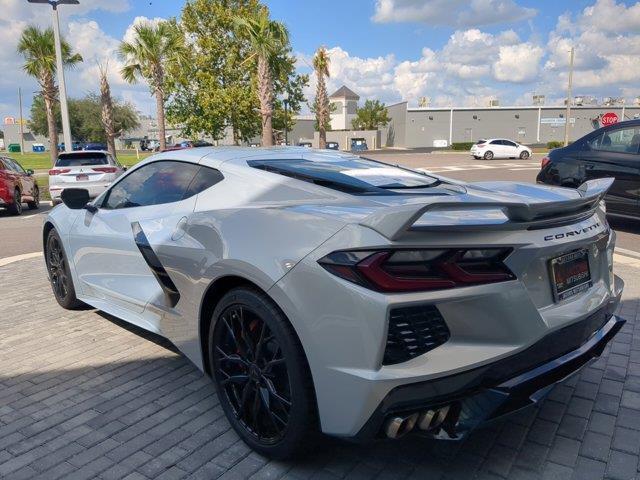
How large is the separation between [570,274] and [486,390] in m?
0.73

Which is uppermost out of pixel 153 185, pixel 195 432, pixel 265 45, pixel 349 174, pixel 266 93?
pixel 265 45

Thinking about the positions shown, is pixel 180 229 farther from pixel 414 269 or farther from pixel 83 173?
pixel 83 173

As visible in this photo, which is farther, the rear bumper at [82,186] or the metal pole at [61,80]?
the metal pole at [61,80]

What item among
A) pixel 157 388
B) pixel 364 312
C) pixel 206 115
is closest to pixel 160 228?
pixel 157 388

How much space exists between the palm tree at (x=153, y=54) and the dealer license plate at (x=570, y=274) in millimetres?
28656

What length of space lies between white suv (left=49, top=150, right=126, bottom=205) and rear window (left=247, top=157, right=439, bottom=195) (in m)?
11.7

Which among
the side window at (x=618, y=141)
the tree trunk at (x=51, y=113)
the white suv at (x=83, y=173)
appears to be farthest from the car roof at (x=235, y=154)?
the tree trunk at (x=51, y=113)

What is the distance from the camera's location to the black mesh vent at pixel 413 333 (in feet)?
6.79

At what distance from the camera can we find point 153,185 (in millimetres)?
3762

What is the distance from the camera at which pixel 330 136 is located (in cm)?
8438

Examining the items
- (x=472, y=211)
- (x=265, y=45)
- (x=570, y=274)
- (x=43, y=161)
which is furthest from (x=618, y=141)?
(x=43, y=161)

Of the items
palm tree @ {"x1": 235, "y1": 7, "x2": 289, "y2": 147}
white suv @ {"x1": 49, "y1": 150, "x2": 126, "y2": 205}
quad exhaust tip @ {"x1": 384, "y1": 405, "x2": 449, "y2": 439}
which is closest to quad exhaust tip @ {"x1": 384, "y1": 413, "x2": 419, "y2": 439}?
quad exhaust tip @ {"x1": 384, "y1": 405, "x2": 449, "y2": 439}

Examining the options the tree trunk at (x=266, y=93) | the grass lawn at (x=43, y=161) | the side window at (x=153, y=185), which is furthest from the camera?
the grass lawn at (x=43, y=161)

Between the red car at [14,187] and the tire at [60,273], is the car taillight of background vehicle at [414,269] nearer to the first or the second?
the tire at [60,273]
